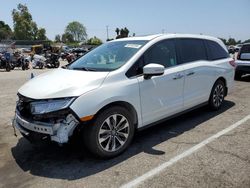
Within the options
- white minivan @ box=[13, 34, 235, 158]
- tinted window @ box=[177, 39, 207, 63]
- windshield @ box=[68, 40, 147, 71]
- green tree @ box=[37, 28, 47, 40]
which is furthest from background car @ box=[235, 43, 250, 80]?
green tree @ box=[37, 28, 47, 40]

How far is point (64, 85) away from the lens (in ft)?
12.9

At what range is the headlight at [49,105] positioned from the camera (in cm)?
367

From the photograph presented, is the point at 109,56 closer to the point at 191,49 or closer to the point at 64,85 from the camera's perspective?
the point at 64,85

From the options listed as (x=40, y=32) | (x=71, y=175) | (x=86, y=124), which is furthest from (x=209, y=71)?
(x=40, y=32)

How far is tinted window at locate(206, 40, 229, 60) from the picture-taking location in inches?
249

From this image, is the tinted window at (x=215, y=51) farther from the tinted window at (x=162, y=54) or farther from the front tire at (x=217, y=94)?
the tinted window at (x=162, y=54)

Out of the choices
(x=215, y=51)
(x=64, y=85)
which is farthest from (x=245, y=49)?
(x=64, y=85)

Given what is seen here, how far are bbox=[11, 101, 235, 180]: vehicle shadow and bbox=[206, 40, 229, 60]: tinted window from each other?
1753 millimetres

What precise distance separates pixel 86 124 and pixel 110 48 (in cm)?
191

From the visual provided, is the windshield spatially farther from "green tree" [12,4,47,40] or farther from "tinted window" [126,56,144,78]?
"green tree" [12,4,47,40]

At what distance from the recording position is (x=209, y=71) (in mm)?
6016

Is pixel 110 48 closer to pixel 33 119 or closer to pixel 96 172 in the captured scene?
pixel 33 119

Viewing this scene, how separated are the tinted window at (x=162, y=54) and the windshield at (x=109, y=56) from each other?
20 centimetres

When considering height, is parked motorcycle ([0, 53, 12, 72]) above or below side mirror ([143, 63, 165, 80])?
below
